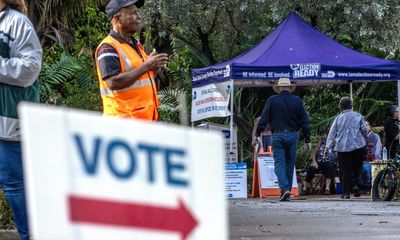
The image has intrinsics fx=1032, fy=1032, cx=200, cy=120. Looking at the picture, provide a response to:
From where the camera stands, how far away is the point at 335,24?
2250 cm

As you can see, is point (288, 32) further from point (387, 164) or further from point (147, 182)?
point (147, 182)

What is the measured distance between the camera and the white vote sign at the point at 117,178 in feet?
7.38

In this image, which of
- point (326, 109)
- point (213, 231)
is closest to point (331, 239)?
point (213, 231)

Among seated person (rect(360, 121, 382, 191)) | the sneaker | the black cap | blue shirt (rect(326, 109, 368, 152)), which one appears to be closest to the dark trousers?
blue shirt (rect(326, 109, 368, 152))

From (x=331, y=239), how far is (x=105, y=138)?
19.7 feet

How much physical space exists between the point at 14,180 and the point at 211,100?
12.6 meters

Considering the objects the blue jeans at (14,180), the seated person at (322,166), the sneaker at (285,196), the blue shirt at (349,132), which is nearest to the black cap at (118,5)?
the blue jeans at (14,180)

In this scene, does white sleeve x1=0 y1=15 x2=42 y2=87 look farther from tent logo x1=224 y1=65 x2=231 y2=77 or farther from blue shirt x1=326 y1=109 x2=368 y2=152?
tent logo x1=224 y1=65 x2=231 y2=77

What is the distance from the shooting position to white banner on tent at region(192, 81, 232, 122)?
18.4 m

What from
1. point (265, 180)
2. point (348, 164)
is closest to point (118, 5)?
point (348, 164)

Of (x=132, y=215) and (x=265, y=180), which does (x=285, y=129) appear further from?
(x=132, y=215)

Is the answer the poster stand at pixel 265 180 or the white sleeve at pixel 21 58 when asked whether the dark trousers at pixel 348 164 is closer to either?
the poster stand at pixel 265 180

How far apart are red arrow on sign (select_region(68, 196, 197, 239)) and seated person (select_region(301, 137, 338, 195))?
17.6 meters

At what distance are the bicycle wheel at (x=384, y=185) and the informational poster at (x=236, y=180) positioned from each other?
11.3 ft
